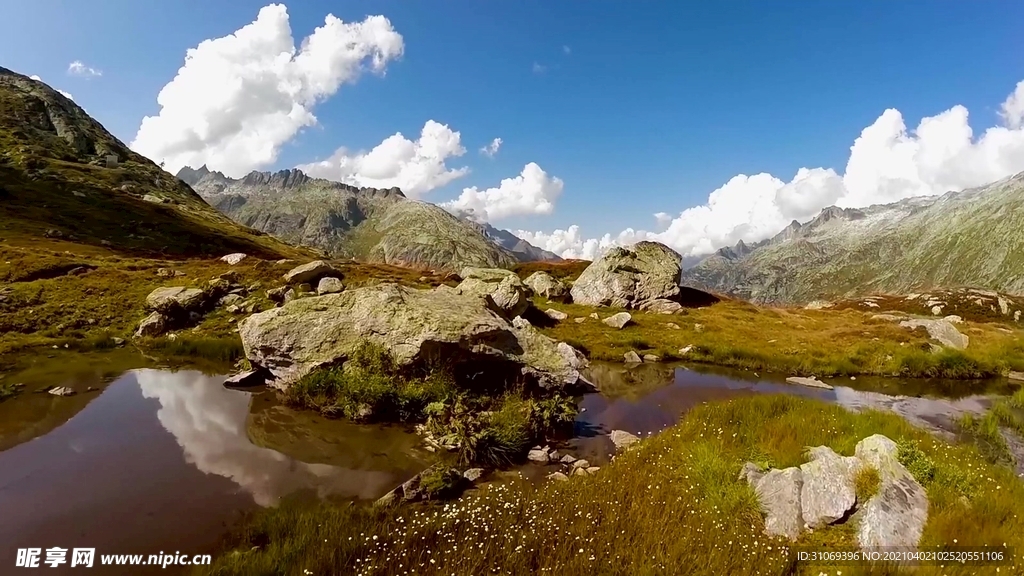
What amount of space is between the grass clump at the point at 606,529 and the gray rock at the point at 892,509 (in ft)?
0.73

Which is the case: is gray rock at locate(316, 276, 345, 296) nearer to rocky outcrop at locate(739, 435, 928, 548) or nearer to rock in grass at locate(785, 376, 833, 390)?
rock in grass at locate(785, 376, 833, 390)

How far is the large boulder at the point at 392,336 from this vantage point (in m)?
19.4

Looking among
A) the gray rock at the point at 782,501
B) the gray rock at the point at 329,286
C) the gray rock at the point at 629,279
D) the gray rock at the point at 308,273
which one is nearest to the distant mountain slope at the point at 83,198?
the gray rock at the point at 308,273

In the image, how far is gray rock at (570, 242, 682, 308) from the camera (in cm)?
5550

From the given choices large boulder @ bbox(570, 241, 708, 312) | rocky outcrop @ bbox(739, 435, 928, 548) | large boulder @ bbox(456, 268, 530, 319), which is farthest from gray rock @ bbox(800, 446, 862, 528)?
large boulder @ bbox(570, 241, 708, 312)

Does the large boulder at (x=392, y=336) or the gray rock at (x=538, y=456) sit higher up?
the large boulder at (x=392, y=336)

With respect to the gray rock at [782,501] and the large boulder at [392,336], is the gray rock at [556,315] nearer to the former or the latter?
the large boulder at [392,336]

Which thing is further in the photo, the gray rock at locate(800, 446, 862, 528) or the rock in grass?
the rock in grass

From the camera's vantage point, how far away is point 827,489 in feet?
35.5

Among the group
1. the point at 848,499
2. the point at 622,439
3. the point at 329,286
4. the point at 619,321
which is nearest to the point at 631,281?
the point at 619,321

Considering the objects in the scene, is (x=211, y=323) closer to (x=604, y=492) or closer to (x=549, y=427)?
(x=549, y=427)

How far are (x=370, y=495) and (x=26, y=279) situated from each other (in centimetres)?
4368

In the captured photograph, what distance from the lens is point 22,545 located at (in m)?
8.97

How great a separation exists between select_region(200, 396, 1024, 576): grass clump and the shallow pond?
178 centimetres
